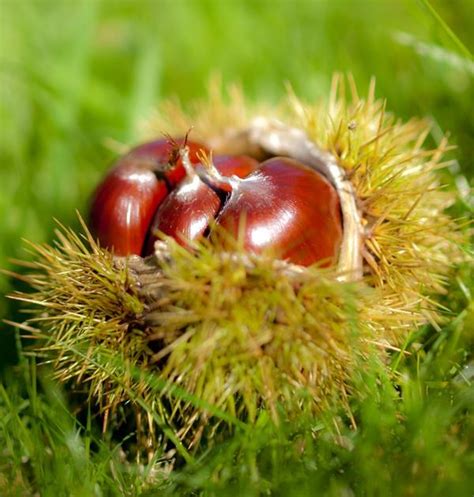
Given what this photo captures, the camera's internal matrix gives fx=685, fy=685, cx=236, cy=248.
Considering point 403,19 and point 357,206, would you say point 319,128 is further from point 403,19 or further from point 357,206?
point 403,19

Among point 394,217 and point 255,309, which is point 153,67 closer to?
point 394,217

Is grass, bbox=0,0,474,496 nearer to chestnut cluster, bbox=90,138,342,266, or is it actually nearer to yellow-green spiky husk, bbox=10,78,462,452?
yellow-green spiky husk, bbox=10,78,462,452

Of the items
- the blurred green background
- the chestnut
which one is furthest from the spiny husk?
the blurred green background

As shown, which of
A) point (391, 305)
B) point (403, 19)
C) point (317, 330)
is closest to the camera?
point (317, 330)

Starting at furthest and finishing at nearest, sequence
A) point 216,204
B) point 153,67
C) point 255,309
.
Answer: point 153,67 < point 216,204 < point 255,309

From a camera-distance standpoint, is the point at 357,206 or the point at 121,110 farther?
the point at 121,110

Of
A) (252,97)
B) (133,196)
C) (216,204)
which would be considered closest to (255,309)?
(216,204)

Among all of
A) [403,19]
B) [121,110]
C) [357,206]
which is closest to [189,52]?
[121,110]
